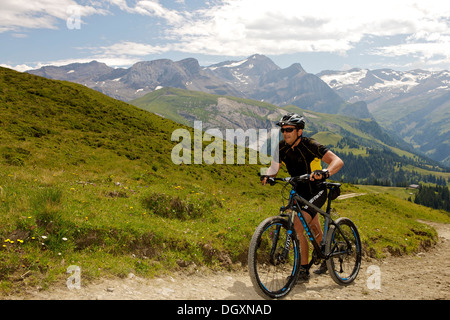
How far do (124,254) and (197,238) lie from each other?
2.37 meters

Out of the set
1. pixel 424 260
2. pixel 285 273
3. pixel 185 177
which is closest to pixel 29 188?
pixel 285 273

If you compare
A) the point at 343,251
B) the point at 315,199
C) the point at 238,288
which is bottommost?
the point at 238,288

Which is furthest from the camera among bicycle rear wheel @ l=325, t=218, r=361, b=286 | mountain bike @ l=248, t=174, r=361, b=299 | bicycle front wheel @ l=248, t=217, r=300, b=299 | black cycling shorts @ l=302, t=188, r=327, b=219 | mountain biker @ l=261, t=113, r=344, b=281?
bicycle rear wheel @ l=325, t=218, r=361, b=286

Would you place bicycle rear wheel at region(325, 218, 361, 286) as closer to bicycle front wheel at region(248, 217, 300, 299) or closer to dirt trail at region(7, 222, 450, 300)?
dirt trail at region(7, 222, 450, 300)

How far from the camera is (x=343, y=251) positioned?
8.42 m

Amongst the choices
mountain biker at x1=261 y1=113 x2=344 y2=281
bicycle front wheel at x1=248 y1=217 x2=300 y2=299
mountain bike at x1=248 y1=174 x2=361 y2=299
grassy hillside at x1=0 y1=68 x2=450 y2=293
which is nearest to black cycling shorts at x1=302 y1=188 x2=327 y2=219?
mountain biker at x1=261 y1=113 x2=344 y2=281

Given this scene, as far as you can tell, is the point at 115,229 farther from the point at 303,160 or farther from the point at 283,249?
the point at 303,160

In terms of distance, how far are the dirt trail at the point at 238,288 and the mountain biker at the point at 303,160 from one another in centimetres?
111

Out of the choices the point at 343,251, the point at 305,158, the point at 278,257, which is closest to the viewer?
the point at 278,257

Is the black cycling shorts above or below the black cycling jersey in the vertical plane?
below

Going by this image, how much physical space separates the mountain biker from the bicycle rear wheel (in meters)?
0.56

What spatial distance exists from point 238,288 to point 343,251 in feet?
11.0

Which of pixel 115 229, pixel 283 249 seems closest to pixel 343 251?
pixel 283 249

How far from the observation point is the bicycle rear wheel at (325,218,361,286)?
7945 millimetres
